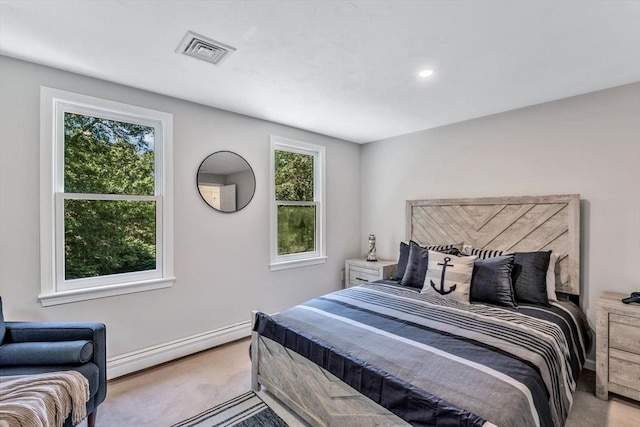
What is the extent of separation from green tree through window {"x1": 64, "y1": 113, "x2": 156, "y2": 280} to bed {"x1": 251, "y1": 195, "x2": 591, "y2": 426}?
1364 millimetres

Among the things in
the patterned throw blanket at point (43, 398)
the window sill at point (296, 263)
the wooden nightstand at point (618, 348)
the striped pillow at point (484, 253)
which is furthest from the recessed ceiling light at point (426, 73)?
the patterned throw blanket at point (43, 398)

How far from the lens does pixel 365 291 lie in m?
2.72

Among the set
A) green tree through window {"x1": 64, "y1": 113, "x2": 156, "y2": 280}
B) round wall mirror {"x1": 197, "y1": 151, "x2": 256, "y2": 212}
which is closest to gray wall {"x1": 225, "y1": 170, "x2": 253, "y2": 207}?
round wall mirror {"x1": 197, "y1": 151, "x2": 256, "y2": 212}

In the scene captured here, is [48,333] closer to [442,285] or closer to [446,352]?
[446,352]

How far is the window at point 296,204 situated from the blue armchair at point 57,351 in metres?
1.84

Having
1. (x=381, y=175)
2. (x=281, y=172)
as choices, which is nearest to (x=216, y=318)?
(x=281, y=172)

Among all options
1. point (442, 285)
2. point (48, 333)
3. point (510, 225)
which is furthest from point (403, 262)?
point (48, 333)

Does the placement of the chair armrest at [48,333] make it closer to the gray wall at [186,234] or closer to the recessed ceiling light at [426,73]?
the gray wall at [186,234]

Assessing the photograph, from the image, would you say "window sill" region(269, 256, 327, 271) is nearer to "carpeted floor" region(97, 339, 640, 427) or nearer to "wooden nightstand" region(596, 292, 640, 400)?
"carpeted floor" region(97, 339, 640, 427)

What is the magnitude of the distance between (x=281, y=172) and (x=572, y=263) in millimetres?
3019

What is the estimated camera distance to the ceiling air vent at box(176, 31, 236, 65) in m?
1.79

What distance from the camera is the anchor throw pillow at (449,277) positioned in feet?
7.97

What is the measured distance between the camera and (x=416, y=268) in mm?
2867

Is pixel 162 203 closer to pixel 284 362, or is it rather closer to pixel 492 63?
pixel 284 362
